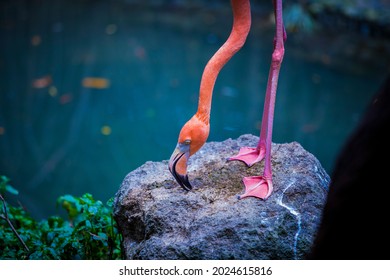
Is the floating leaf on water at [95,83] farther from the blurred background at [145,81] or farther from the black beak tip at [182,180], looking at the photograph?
the black beak tip at [182,180]

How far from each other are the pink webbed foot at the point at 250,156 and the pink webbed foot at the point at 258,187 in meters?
0.25

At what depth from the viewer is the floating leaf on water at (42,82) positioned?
6.94 metres

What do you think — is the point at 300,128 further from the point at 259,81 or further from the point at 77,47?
the point at 77,47

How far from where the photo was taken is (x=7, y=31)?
27.8 feet

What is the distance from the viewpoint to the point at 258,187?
2.80 metres

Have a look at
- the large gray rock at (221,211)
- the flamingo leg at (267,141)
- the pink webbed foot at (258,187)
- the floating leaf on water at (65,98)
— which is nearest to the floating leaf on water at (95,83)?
the floating leaf on water at (65,98)

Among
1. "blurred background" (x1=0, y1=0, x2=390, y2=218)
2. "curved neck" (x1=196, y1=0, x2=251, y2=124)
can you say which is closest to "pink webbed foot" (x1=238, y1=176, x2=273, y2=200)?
"curved neck" (x1=196, y1=0, x2=251, y2=124)

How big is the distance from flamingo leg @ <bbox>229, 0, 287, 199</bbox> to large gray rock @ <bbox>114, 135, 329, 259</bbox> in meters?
0.05

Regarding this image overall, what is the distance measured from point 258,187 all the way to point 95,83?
183 inches

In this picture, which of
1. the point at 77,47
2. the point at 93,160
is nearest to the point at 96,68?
the point at 77,47

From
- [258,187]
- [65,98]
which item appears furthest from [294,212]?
[65,98]

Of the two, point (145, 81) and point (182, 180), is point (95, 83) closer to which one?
point (145, 81)

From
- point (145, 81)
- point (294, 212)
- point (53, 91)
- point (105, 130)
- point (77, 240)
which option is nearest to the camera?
point (294, 212)

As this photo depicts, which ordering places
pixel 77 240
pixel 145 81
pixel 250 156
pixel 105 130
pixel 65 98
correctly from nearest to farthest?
pixel 77 240, pixel 250 156, pixel 105 130, pixel 65 98, pixel 145 81
